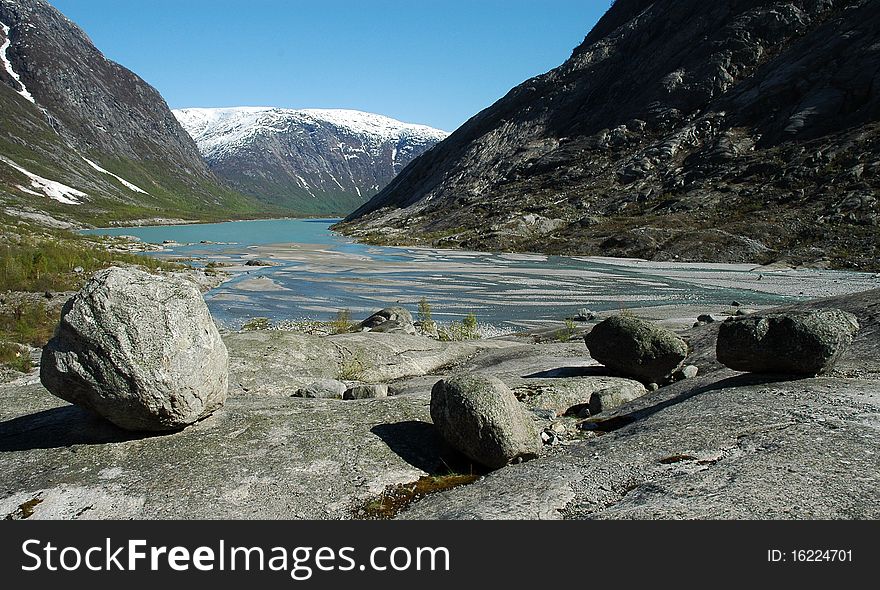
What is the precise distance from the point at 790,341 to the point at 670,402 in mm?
2913

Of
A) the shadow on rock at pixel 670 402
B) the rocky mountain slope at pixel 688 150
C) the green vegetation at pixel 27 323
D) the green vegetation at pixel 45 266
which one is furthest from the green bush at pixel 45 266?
the rocky mountain slope at pixel 688 150

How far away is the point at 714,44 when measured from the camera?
126 m

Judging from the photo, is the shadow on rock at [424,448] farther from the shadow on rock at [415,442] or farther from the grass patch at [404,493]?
the grass patch at [404,493]

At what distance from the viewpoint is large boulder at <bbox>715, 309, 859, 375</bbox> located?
1300 centimetres

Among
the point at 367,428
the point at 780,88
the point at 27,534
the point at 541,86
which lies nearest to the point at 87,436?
the point at 27,534

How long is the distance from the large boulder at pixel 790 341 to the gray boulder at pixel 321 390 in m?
10.3

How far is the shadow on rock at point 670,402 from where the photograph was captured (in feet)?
44.6

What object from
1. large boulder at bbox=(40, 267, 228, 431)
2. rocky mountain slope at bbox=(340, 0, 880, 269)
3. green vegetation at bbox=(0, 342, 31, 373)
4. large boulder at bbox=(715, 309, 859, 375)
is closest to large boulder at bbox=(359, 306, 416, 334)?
green vegetation at bbox=(0, 342, 31, 373)

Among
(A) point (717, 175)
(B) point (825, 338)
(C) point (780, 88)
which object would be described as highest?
(C) point (780, 88)

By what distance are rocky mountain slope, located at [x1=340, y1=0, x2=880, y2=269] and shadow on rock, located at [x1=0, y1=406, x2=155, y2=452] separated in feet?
212

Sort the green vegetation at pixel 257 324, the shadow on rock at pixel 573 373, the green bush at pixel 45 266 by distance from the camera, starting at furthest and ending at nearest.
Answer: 1. the green bush at pixel 45 266
2. the green vegetation at pixel 257 324
3. the shadow on rock at pixel 573 373

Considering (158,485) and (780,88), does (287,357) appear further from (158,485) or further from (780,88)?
(780,88)

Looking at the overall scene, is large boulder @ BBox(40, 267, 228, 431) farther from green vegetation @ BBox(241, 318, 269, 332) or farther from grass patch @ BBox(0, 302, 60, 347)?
green vegetation @ BBox(241, 318, 269, 332)

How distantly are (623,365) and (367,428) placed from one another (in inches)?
358
